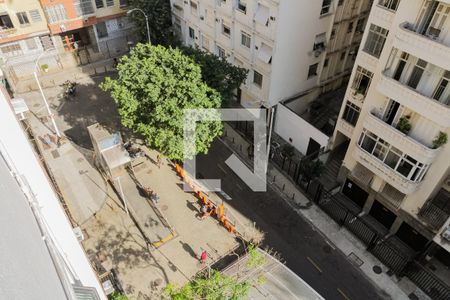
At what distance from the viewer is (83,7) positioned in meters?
42.7

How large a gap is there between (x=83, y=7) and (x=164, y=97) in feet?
77.3

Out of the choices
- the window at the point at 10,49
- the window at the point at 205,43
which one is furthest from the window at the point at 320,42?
the window at the point at 10,49

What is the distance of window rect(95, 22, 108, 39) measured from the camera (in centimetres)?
4559

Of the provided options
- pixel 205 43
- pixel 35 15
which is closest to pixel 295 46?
pixel 205 43

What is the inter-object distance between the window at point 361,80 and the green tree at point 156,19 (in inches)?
884

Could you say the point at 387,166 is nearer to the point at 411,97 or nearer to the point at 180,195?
the point at 411,97

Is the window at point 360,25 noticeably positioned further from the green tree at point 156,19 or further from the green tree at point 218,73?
the green tree at point 156,19

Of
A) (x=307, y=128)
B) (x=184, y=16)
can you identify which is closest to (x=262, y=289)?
(x=307, y=128)

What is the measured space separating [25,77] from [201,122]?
2765 centimetres

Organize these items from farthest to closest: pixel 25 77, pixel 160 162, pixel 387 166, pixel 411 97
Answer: pixel 25 77, pixel 160 162, pixel 387 166, pixel 411 97

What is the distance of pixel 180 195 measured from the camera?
3152cm

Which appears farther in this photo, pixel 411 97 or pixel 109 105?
pixel 109 105

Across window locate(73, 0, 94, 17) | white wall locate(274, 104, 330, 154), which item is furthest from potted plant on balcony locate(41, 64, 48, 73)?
white wall locate(274, 104, 330, 154)

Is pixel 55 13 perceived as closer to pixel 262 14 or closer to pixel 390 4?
pixel 262 14
